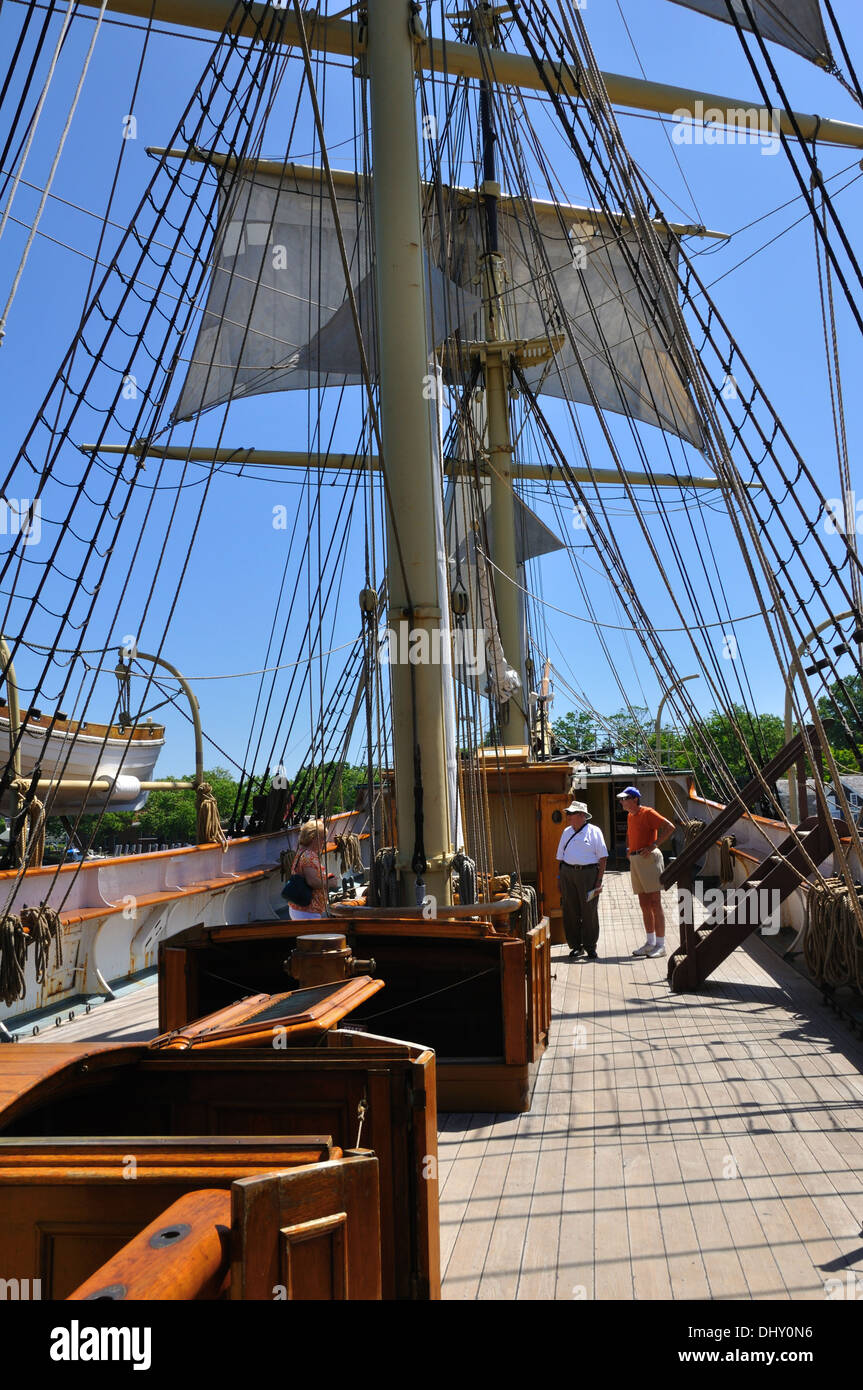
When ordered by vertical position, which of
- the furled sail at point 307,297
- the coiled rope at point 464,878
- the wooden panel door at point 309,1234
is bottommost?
the wooden panel door at point 309,1234

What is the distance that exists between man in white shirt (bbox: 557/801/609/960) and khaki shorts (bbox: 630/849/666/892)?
0.27 metres

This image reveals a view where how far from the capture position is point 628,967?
809cm

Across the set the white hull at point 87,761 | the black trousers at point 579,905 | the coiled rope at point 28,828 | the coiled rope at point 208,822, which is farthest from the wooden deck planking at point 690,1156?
the white hull at point 87,761

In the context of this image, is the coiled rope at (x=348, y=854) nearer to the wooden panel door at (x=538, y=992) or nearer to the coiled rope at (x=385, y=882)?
the coiled rope at (x=385, y=882)

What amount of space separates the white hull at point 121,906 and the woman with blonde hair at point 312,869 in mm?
1005

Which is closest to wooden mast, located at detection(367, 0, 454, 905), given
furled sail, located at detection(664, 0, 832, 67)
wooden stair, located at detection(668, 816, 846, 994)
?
wooden stair, located at detection(668, 816, 846, 994)

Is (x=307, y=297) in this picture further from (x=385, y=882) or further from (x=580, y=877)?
(x=385, y=882)

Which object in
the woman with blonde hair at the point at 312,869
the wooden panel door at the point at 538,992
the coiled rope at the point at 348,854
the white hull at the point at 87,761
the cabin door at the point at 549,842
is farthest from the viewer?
the white hull at the point at 87,761

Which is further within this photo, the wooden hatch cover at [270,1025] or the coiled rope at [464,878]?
the coiled rope at [464,878]

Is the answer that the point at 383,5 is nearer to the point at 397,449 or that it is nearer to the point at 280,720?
the point at 397,449

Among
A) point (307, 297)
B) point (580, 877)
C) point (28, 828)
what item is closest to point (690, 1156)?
point (580, 877)

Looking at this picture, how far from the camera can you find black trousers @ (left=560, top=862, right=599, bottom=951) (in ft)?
27.0

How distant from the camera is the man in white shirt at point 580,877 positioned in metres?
8.21
